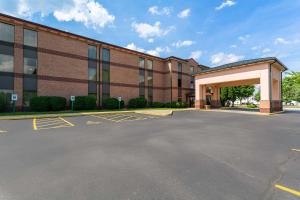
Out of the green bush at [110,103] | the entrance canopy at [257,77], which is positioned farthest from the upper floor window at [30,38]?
the entrance canopy at [257,77]

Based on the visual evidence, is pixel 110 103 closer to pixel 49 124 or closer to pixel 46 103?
pixel 46 103

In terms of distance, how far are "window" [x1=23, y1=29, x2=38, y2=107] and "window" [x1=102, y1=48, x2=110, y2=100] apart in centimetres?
874

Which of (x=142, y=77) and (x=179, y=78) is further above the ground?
(x=179, y=78)

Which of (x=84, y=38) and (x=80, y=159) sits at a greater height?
(x=84, y=38)

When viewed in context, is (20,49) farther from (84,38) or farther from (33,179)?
(33,179)

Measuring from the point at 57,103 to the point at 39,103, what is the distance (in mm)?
1801

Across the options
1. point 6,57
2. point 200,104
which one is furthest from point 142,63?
point 6,57

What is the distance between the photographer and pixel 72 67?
68.4 ft

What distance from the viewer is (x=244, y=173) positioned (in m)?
3.46

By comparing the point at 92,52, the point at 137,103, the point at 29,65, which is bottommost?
the point at 137,103

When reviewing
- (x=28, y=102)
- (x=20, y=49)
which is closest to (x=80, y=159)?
(x=28, y=102)

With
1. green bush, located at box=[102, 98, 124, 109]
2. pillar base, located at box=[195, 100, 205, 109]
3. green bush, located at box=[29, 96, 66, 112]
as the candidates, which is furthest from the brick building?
pillar base, located at box=[195, 100, 205, 109]

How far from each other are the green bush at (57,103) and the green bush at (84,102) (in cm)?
144

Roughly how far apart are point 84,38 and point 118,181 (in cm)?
2350
